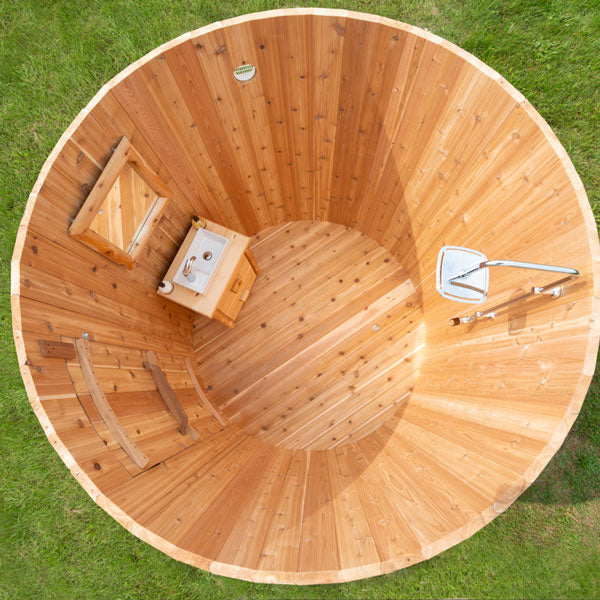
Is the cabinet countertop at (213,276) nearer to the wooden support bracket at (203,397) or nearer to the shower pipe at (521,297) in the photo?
the wooden support bracket at (203,397)

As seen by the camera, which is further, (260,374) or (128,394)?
(260,374)

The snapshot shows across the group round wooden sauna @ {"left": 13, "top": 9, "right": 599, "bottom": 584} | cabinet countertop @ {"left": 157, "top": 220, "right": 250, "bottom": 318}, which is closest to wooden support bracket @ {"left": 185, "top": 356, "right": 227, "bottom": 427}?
round wooden sauna @ {"left": 13, "top": 9, "right": 599, "bottom": 584}

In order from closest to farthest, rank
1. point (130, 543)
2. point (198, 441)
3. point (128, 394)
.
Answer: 1. point (128, 394)
2. point (198, 441)
3. point (130, 543)

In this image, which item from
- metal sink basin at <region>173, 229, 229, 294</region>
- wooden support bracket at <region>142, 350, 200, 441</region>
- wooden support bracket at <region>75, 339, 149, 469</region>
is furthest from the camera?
metal sink basin at <region>173, 229, 229, 294</region>

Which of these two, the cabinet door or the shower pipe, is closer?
the shower pipe

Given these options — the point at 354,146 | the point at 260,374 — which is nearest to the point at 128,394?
the point at 260,374

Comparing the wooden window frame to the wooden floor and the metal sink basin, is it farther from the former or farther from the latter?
the wooden floor

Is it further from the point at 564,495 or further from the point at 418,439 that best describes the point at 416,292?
the point at 564,495
